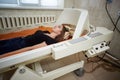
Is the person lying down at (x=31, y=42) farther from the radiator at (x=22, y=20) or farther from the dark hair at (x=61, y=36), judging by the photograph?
the radiator at (x=22, y=20)

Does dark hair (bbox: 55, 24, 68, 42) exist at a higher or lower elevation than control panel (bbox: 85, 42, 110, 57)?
higher

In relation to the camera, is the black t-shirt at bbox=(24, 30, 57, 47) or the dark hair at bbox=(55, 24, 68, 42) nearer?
the black t-shirt at bbox=(24, 30, 57, 47)

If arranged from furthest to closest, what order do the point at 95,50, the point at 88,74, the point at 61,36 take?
the point at 88,74, the point at 61,36, the point at 95,50

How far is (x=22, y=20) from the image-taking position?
2148 mm

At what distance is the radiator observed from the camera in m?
2.00

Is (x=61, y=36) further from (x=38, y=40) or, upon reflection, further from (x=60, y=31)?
(x=38, y=40)

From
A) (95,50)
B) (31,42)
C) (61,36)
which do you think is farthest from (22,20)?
(95,50)

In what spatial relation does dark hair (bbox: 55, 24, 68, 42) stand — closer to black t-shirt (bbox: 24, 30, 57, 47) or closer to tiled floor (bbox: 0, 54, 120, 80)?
black t-shirt (bbox: 24, 30, 57, 47)

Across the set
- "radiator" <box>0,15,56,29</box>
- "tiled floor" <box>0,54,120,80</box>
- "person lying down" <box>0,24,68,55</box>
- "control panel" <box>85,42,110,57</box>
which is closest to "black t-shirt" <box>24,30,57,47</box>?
"person lying down" <box>0,24,68,55</box>

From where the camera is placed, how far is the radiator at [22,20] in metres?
2.00

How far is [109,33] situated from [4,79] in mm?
1594

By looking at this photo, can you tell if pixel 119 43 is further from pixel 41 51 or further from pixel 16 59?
pixel 16 59

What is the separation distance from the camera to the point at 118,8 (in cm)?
158

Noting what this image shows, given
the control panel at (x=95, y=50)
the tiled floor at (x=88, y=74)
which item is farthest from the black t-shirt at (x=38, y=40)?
the tiled floor at (x=88, y=74)
